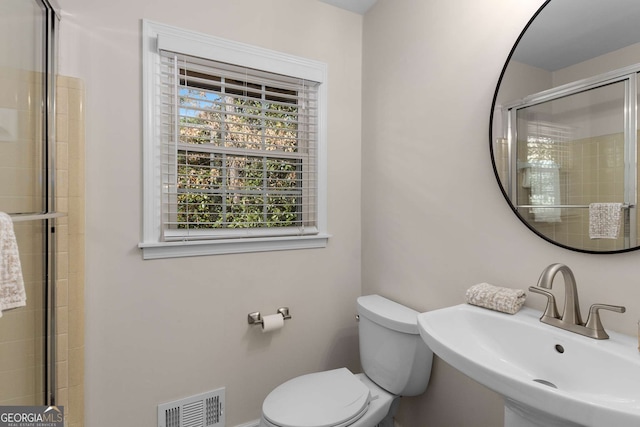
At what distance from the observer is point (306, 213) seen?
6.41 ft

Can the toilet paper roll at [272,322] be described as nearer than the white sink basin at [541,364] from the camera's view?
No

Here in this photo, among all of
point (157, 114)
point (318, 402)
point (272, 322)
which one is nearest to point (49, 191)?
point (157, 114)

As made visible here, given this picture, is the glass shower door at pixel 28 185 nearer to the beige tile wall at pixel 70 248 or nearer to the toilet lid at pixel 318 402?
the beige tile wall at pixel 70 248

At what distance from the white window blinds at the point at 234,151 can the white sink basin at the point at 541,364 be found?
1.06m

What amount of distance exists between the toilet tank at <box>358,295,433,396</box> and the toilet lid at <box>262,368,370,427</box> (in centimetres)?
13

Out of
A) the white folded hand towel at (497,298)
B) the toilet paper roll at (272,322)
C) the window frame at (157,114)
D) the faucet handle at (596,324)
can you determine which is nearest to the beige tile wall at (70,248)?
the window frame at (157,114)

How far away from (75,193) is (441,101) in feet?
5.38

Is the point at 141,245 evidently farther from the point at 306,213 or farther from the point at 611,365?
the point at 611,365

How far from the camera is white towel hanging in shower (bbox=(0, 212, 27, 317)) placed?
2.83 feet

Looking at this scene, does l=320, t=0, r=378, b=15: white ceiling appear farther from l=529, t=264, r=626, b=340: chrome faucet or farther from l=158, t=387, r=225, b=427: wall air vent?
l=158, t=387, r=225, b=427: wall air vent

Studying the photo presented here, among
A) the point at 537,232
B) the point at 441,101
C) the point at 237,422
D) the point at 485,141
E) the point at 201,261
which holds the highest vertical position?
the point at 441,101

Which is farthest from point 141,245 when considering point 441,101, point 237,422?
point 441,101

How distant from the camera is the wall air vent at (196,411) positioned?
Result: 1573mm

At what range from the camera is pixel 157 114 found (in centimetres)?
154
